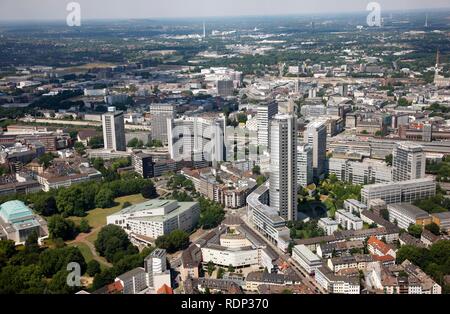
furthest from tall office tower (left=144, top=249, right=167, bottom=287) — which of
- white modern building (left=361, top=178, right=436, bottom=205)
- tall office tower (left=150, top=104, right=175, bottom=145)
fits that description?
tall office tower (left=150, top=104, right=175, bottom=145)

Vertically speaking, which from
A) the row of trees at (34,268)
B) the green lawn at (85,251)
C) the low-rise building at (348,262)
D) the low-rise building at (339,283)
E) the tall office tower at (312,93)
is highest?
the tall office tower at (312,93)

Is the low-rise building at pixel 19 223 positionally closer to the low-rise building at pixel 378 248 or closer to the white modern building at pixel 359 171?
the low-rise building at pixel 378 248

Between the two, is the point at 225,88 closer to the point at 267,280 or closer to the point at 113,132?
the point at 113,132

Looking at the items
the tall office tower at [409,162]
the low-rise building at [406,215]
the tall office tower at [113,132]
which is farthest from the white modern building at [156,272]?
the tall office tower at [113,132]

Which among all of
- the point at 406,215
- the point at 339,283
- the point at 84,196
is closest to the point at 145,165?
the point at 84,196

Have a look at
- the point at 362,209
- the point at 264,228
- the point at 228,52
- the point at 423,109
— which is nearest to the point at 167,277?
the point at 264,228

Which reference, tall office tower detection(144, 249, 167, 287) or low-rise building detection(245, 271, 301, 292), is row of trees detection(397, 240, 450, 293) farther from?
tall office tower detection(144, 249, 167, 287)
